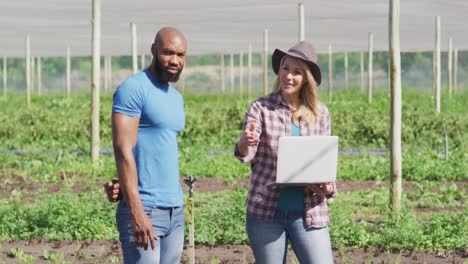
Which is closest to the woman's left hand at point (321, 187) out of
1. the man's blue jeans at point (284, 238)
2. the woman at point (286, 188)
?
the woman at point (286, 188)

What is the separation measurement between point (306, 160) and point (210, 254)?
325 cm

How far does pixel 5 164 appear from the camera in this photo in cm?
1266

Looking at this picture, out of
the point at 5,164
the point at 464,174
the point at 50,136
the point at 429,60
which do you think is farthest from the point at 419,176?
the point at 429,60

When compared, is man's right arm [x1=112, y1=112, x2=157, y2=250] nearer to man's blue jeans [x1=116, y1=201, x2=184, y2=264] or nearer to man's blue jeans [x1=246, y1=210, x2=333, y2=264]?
man's blue jeans [x1=116, y1=201, x2=184, y2=264]

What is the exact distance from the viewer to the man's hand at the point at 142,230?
376 cm

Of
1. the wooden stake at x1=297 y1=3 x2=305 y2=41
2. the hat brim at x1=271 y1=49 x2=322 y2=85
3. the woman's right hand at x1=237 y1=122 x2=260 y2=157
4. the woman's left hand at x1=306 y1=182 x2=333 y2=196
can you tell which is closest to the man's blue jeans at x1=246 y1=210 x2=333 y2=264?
the woman's left hand at x1=306 y1=182 x2=333 y2=196

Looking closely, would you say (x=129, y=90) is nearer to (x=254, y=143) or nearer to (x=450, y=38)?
(x=254, y=143)

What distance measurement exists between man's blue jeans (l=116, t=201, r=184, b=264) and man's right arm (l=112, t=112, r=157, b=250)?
A: 0.05 metres

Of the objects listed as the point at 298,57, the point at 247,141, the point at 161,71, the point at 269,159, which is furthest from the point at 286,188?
the point at 161,71

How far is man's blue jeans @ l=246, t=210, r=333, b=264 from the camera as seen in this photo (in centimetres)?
425

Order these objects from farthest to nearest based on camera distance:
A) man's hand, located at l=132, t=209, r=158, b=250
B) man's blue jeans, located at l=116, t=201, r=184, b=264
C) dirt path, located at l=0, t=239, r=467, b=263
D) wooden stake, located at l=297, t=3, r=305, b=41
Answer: wooden stake, located at l=297, t=3, r=305, b=41
dirt path, located at l=0, t=239, r=467, b=263
man's blue jeans, located at l=116, t=201, r=184, b=264
man's hand, located at l=132, t=209, r=158, b=250

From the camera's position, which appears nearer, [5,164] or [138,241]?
[138,241]

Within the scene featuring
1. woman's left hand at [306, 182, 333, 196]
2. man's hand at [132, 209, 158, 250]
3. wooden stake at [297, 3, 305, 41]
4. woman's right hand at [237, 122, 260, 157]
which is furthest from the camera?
wooden stake at [297, 3, 305, 41]

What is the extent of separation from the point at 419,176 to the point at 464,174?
19.2 inches
